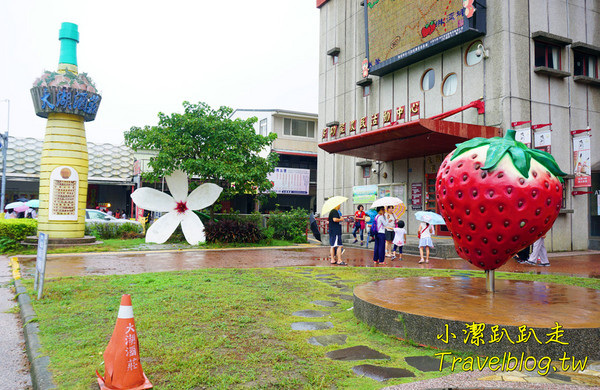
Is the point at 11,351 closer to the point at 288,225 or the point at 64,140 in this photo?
the point at 64,140

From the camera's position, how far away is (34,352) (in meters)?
3.94

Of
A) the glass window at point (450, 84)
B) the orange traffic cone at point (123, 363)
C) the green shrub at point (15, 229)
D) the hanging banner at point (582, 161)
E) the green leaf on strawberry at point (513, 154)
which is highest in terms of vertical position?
the glass window at point (450, 84)

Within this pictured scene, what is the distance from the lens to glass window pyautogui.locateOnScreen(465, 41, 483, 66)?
1487 cm

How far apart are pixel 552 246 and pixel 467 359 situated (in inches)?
500

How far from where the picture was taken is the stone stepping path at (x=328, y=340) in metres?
4.15

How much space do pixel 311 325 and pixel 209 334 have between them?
114 centimetres

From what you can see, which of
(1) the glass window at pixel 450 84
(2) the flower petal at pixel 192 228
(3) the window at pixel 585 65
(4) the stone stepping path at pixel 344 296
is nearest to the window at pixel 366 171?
(1) the glass window at pixel 450 84

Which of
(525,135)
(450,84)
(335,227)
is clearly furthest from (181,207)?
(525,135)

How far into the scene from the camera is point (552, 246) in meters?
14.2

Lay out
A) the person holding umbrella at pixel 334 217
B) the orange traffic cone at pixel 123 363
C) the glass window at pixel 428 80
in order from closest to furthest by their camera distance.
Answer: the orange traffic cone at pixel 123 363 → the person holding umbrella at pixel 334 217 → the glass window at pixel 428 80

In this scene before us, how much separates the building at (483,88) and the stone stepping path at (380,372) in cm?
1023

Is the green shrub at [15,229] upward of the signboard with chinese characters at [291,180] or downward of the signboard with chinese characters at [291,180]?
downward

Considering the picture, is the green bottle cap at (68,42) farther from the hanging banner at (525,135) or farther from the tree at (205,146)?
the hanging banner at (525,135)

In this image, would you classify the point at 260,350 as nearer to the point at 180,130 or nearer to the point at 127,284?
the point at 127,284
